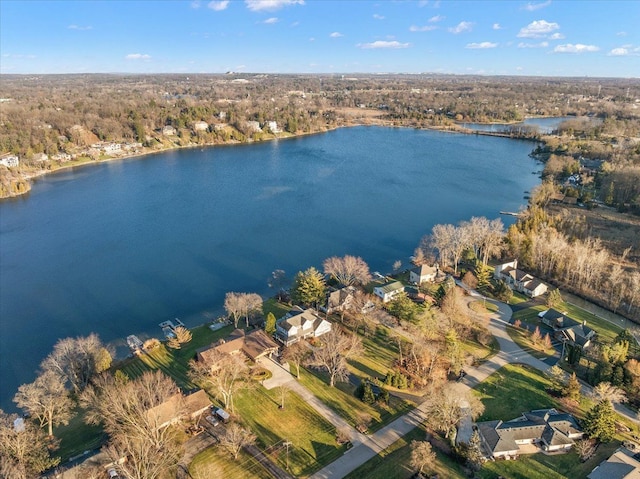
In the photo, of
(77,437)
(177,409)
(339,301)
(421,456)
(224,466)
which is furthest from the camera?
(339,301)

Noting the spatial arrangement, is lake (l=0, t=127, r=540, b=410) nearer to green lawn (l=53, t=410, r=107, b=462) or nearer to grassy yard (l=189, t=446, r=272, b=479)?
green lawn (l=53, t=410, r=107, b=462)

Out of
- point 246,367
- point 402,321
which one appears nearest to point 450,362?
point 402,321

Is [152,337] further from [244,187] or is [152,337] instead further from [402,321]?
[244,187]

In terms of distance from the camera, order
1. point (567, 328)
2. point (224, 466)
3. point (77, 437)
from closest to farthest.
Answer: point (224, 466) → point (77, 437) → point (567, 328)

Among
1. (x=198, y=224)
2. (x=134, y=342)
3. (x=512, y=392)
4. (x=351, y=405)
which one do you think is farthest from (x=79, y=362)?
(x=198, y=224)

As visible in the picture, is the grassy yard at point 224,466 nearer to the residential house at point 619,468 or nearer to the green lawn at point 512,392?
the green lawn at point 512,392

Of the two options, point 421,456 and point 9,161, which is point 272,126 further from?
point 421,456

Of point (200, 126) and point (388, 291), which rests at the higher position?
point (200, 126)
